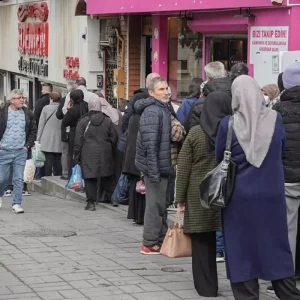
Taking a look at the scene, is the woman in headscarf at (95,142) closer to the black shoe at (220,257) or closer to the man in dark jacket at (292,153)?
the black shoe at (220,257)

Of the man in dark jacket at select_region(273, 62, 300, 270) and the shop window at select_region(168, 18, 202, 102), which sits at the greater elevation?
the shop window at select_region(168, 18, 202, 102)

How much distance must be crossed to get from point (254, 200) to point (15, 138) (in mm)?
6595

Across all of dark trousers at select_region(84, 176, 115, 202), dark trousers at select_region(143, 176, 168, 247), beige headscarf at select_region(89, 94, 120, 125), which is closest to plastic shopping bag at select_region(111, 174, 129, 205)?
dark trousers at select_region(84, 176, 115, 202)

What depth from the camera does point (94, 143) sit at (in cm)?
1284

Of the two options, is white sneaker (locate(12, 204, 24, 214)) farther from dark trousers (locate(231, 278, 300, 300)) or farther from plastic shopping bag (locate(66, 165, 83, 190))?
dark trousers (locate(231, 278, 300, 300))

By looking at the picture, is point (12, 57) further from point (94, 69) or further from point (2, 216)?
point (2, 216)

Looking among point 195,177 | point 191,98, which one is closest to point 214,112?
point 195,177

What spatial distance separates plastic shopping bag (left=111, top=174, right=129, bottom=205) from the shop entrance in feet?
10.0

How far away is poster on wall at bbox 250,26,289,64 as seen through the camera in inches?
504

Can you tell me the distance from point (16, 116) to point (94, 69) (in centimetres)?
836

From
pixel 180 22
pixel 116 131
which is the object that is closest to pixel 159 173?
pixel 116 131

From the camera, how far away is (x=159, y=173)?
9.25m

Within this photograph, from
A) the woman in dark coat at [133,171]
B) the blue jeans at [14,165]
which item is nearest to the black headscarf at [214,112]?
the woman in dark coat at [133,171]

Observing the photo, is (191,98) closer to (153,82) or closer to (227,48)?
(153,82)
